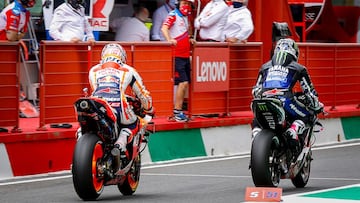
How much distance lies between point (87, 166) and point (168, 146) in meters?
5.61

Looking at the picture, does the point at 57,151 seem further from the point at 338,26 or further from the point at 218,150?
the point at 338,26

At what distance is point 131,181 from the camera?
1294 centimetres

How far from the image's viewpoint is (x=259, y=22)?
2123 centimetres

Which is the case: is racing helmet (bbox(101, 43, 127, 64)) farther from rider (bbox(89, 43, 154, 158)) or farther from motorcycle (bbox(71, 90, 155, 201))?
motorcycle (bbox(71, 90, 155, 201))

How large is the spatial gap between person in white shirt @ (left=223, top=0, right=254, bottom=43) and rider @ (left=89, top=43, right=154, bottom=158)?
650 centimetres

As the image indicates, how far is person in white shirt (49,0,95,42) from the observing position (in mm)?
16922

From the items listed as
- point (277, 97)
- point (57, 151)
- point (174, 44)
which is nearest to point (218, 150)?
point (174, 44)

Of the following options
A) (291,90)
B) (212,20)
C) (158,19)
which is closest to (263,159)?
(291,90)

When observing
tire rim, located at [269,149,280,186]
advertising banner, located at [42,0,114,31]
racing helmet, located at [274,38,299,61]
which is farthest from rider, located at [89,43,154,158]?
advertising banner, located at [42,0,114,31]

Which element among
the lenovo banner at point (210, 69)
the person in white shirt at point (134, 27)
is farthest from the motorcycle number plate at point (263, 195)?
the person in white shirt at point (134, 27)

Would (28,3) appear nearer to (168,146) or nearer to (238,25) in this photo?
(168,146)

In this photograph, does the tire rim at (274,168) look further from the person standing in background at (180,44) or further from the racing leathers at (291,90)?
the person standing in background at (180,44)

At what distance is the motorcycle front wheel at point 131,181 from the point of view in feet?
42.1

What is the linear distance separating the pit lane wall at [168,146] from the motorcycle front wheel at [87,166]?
2.85 m
